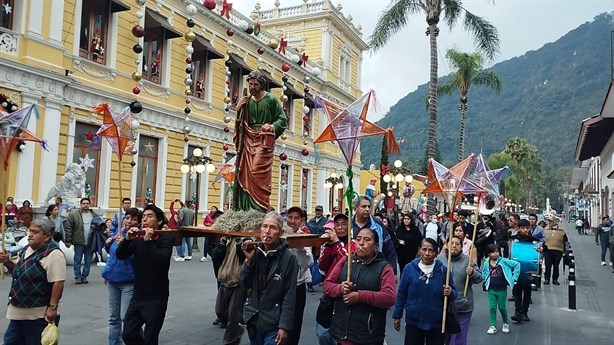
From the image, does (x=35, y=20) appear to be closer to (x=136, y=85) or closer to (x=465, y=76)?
(x=136, y=85)

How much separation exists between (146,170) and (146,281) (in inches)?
619

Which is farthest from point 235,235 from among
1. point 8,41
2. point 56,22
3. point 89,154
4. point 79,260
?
point 89,154

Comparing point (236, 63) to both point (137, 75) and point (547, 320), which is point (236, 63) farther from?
point (547, 320)

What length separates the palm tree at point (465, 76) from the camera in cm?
3541

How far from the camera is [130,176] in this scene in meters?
19.0

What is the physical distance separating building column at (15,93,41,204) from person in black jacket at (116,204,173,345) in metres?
10.9

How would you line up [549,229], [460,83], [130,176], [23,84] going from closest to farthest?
[549,229] → [23,84] → [130,176] → [460,83]

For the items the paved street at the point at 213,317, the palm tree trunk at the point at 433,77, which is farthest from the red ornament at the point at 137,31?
the palm tree trunk at the point at 433,77

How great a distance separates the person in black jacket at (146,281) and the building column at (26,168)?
35.6 ft

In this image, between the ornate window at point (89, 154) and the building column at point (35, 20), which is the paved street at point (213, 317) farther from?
the building column at point (35, 20)

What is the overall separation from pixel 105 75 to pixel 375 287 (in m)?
15.9

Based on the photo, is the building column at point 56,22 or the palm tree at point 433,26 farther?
the palm tree at point 433,26

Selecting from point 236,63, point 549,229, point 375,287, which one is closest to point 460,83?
point 236,63

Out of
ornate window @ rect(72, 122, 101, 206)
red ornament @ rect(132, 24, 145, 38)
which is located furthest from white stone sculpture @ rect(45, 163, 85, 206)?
red ornament @ rect(132, 24, 145, 38)
